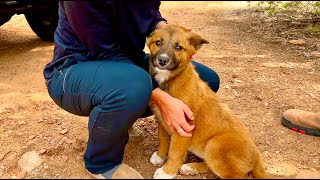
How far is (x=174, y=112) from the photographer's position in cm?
282

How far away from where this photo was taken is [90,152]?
2.78 metres

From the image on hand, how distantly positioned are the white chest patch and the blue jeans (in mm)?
287

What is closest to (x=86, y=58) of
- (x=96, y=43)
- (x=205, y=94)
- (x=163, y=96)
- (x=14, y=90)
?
(x=96, y=43)

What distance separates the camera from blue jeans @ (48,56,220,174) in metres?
2.60

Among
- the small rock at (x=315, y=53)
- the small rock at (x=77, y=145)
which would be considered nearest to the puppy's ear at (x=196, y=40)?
the small rock at (x=77, y=145)

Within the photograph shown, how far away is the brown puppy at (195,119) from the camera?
113 inches

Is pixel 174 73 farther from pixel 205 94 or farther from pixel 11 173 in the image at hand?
pixel 11 173

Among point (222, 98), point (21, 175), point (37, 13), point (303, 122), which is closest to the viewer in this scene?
point (21, 175)

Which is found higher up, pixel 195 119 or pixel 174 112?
pixel 174 112

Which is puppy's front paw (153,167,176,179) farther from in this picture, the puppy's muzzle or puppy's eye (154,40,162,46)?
puppy's eye (154,40,162,46)

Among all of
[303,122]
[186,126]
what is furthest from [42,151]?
[303,122]

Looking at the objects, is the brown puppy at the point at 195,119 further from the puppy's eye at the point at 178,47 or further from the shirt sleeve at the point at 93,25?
the shirt sleeve at the point at 93,25

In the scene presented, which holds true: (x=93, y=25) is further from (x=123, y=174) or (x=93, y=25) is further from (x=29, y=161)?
(x=29, y=161)

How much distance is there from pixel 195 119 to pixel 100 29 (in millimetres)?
935
